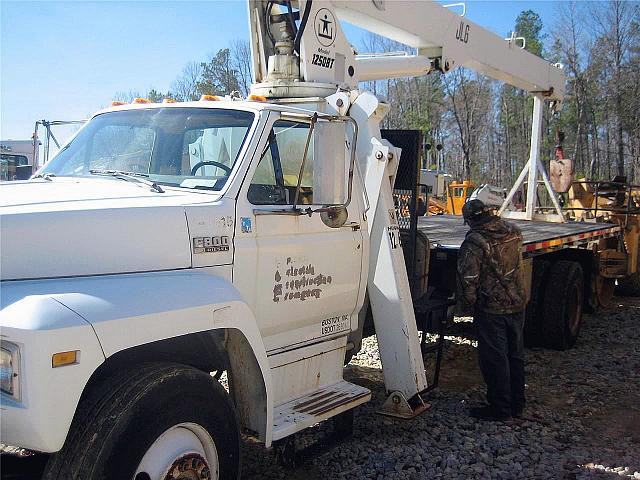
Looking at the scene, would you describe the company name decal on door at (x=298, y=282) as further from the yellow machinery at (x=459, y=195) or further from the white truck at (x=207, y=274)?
the yellow machinery at (x=459, y=195)

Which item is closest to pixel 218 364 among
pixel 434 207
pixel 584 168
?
pixel 434 207

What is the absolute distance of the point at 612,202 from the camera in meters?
11.8

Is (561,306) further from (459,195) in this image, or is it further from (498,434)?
(459,195)

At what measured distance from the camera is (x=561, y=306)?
7414mm

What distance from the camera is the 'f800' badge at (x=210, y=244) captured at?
3318 mm

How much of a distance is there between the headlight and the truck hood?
40 cm

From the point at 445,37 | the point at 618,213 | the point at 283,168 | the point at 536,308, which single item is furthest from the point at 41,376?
the point at 618,213

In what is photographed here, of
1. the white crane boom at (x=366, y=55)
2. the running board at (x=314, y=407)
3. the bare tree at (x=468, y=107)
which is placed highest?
the bare tree at (x=468, y=107)

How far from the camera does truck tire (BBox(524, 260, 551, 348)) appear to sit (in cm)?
755

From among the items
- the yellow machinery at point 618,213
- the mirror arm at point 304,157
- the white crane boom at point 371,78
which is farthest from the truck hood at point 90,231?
the yellow machinery at point 618,213

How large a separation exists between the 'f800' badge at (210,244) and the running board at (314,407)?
1031 millimetres

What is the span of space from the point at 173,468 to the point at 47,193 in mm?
1503

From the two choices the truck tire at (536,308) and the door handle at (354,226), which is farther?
the truck tire at (536,308)

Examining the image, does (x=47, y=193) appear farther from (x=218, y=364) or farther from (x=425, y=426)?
(x=425, y=426)
